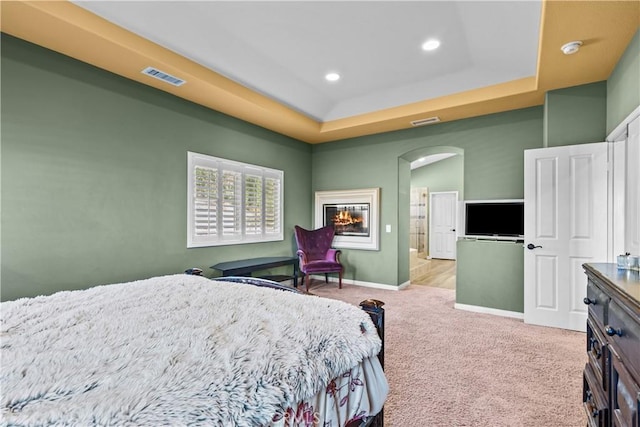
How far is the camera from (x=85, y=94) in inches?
119

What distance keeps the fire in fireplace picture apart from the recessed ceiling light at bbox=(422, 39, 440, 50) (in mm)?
2751

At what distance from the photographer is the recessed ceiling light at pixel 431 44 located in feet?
10.6

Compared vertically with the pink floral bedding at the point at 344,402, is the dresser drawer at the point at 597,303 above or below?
above

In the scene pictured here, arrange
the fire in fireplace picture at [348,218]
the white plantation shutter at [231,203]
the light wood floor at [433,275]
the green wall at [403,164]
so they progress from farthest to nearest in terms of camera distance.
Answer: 1. the light wood floor at [433,275]
2. the fire in fireplace picture at [348,218]
3. the white plantation shutter at [231,203]
4. the green wall at [403,164]

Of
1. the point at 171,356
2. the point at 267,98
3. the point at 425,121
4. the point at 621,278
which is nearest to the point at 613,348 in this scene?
the point at 621,278

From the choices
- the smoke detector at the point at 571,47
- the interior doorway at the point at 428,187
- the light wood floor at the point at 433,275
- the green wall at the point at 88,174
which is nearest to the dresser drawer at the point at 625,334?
the smoke detector at the point at 571,47

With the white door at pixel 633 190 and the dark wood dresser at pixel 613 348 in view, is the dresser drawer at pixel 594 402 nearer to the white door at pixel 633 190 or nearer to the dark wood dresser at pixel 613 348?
the dark wood dresser at pixel 613 348

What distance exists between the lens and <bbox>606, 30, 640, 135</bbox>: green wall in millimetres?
2385

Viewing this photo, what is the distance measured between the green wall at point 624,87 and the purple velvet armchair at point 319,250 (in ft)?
12.5

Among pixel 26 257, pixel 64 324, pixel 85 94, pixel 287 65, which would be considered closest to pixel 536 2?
pixel 287 65

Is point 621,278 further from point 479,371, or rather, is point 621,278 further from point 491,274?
point 491,274

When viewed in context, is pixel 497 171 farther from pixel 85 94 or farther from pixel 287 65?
pixel 85 94

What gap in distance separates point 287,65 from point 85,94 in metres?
2.17

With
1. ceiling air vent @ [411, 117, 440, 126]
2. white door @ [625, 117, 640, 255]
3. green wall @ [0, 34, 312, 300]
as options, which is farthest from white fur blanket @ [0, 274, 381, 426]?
ceiling air vent @ [411, 117, 440, 126]
